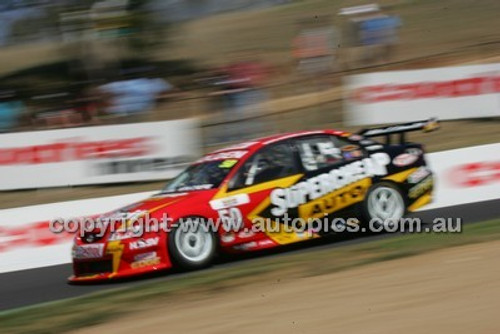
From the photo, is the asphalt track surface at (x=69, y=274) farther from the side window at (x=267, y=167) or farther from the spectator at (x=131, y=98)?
the spectator at (x=131, y=98)

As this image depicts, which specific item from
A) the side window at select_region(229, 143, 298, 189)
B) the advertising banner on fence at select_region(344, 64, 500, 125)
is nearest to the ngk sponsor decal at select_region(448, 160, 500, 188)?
the advertising banner on fence at select_region(344, 64, 500, 125)

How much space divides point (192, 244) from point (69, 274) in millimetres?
1967

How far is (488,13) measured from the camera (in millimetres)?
29203

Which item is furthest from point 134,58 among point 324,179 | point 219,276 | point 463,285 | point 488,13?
point 463,285

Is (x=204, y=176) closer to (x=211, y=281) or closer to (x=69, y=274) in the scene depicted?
(x=69, y=274)

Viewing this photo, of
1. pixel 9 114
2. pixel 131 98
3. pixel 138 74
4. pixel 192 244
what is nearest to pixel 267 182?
pixel 192 244

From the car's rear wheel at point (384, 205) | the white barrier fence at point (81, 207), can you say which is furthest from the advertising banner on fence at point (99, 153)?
the car's rear wheel at point (384, 205)

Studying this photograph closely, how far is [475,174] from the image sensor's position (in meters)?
13.5

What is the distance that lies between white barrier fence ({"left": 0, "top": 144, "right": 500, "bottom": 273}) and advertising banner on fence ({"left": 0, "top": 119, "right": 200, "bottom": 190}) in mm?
2936

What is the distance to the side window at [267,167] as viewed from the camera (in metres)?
9.89

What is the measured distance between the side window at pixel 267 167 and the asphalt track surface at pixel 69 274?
86 cm

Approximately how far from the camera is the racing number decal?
951cm

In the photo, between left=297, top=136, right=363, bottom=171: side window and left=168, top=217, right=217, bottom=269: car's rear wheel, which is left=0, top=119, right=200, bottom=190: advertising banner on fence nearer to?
left=297, top=136, right=363, bottom=171: side window

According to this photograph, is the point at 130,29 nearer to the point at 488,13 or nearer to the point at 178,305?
the point at 488,13
